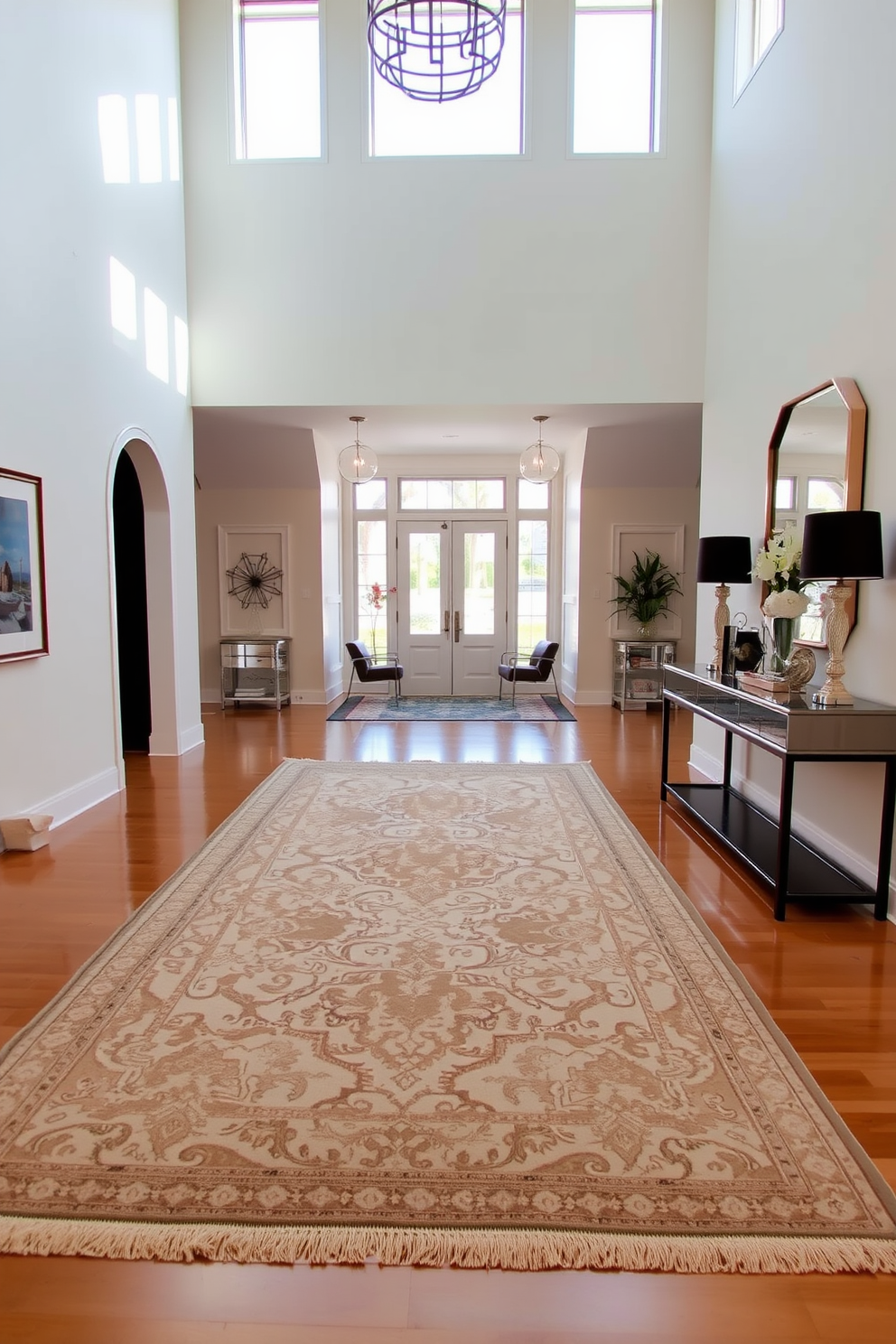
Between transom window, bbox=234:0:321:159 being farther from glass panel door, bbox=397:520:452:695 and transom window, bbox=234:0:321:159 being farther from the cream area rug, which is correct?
the cream area rug

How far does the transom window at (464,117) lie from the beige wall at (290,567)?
363 cm

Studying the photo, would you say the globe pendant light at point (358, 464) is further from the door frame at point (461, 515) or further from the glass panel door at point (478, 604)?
the glass panel door at point (478, 604)

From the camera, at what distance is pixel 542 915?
10.7 feet

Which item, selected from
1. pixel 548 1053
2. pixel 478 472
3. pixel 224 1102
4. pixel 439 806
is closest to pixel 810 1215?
pixel 548 1053

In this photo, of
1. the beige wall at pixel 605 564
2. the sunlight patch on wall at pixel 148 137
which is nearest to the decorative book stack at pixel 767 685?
the beige wall at pixel 605 564

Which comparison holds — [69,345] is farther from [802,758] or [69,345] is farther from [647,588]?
[647,588]

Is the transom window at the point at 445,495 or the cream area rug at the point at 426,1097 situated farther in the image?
the transom window at the point at 445,495

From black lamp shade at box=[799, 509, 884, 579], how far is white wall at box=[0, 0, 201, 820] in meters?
3.91

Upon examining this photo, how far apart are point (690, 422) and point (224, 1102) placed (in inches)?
278

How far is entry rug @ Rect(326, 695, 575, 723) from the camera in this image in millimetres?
8320

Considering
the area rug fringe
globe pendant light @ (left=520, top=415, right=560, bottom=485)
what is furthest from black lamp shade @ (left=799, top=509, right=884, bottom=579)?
globe pendant light @ (left=520, top=415, right=560, bottom=485)

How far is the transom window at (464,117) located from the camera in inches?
254

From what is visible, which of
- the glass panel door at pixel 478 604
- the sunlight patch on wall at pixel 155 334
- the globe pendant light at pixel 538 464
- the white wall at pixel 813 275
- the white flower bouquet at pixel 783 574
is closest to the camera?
the white wall at pixel 813 275

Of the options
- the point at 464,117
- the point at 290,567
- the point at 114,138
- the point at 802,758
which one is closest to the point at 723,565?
the point at 802,758
